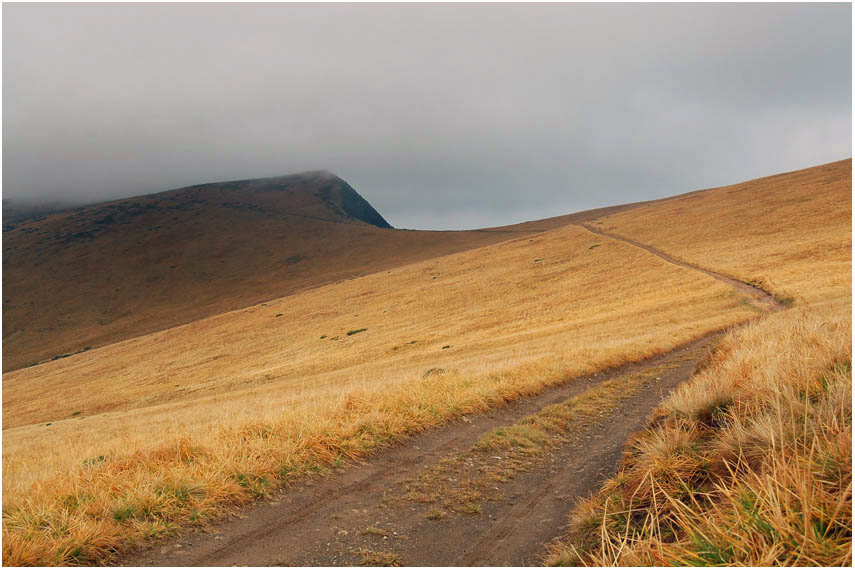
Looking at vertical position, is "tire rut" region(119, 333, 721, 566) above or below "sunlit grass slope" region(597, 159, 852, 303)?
below

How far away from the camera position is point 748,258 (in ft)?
146

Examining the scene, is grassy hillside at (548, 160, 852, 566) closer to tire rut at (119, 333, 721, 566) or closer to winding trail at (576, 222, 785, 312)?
tire rut at (119, 333, 721, 566)

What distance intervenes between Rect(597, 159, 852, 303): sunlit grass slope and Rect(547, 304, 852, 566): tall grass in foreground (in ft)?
82.7

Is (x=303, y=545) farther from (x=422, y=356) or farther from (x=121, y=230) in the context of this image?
(x=121, y=230)

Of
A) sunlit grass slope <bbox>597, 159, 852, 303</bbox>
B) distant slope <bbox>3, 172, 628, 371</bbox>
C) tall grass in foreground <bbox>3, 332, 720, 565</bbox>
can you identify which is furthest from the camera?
distant slope <bbox>3, 172, 628, 371</bbox>

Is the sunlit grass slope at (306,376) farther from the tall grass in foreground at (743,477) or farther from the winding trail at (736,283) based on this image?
the tall grass in foreground at (743,477)

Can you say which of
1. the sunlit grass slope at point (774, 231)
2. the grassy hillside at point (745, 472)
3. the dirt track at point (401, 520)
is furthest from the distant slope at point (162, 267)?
the grassy hillside at point (745, 472)

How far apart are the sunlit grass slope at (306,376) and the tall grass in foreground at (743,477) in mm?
4959

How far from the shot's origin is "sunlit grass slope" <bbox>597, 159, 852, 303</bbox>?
3491 centimetres

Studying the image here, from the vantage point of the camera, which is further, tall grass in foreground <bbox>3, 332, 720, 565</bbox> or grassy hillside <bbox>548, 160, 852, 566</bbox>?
tall grass in foreground <bbox>3, 332, 720, 565</bbox>

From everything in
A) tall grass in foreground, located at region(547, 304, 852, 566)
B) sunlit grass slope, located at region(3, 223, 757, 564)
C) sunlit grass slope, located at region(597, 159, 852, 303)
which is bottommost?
sunlit grass slope, located at region(3, 223, 757, 564)

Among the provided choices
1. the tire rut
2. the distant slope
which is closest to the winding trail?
the tire rut

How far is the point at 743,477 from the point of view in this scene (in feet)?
16.0

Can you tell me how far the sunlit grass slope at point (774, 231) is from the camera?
115 ft
